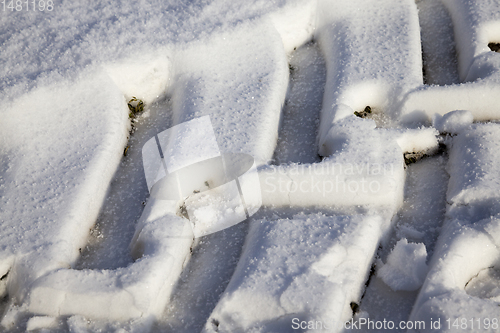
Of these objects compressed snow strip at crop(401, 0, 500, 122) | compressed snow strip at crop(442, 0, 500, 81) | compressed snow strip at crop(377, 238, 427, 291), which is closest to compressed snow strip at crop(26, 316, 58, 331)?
compressed snow strip at crop(377, 238, 427, 291)

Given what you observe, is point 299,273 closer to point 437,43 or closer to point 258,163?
point 258,163

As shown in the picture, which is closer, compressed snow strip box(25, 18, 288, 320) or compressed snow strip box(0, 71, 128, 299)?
compressed snow strip box(25, 18, 288, 320)

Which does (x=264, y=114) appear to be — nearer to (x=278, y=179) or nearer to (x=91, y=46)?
(x=278, y=179)

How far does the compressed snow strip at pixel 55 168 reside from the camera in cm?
193

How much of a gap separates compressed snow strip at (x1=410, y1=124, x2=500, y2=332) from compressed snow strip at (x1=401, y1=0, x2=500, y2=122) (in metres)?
0.19

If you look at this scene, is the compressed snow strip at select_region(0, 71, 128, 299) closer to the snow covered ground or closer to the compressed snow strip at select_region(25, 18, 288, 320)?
the snow covered ground

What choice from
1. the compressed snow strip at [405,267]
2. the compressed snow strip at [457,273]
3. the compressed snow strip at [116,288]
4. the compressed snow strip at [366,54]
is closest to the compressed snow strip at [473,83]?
the compressed snow strip at [366,54]

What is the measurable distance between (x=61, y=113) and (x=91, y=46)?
464 millimetres

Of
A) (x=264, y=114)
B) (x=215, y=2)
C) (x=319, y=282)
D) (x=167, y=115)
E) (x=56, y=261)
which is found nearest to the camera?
(x=319, y=282)

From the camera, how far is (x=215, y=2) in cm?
277

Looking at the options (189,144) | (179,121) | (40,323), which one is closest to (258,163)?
(189,144)

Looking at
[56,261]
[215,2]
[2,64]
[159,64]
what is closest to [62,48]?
[2,64]

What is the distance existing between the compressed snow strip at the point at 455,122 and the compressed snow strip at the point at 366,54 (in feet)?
0.82

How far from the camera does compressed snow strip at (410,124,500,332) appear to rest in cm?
157
